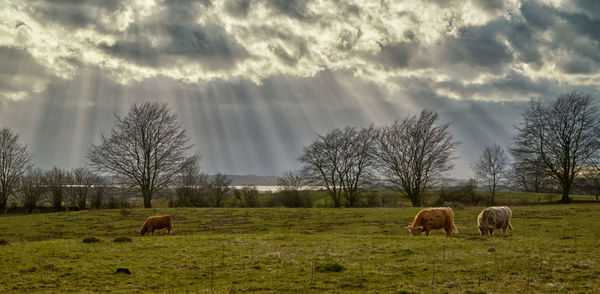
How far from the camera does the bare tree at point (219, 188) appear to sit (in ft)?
212

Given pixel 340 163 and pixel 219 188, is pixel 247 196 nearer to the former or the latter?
pixel 219 188

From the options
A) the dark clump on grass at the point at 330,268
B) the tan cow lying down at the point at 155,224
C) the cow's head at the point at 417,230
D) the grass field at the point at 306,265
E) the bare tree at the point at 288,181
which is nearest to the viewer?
the grass field at the point at 306,265

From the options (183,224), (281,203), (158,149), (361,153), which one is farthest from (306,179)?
(183,224)

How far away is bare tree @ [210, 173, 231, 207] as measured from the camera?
6462cm

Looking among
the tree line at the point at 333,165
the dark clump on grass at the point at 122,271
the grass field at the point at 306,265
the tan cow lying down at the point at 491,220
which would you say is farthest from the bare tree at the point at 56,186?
the tan cow lying down at the point at 491,220

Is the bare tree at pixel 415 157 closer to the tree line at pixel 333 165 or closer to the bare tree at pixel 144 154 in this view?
the tree line at pixel 333 165

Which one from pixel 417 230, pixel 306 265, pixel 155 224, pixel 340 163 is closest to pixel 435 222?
pixel 417 230

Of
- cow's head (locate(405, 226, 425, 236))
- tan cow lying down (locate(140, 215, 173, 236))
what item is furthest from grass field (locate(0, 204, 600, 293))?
tan cow lying down (locate(140, 215, 173, 236))

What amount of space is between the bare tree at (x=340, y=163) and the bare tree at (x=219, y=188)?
16.3 metres

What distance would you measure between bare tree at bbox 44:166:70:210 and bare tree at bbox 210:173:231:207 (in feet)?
77.9

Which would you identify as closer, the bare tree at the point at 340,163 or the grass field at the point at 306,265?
the grass field at the point at 306,265

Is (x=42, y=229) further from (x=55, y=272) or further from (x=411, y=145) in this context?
(x=411, y=145)

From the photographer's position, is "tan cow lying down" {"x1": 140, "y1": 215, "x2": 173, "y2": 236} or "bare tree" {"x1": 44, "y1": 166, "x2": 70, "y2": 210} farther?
"bare tree" {"x1": 44, "y1": 166, "x2": 70, "y2": 210}

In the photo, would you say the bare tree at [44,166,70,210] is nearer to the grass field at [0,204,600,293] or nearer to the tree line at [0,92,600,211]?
the tree line at [0,92,600,211]
